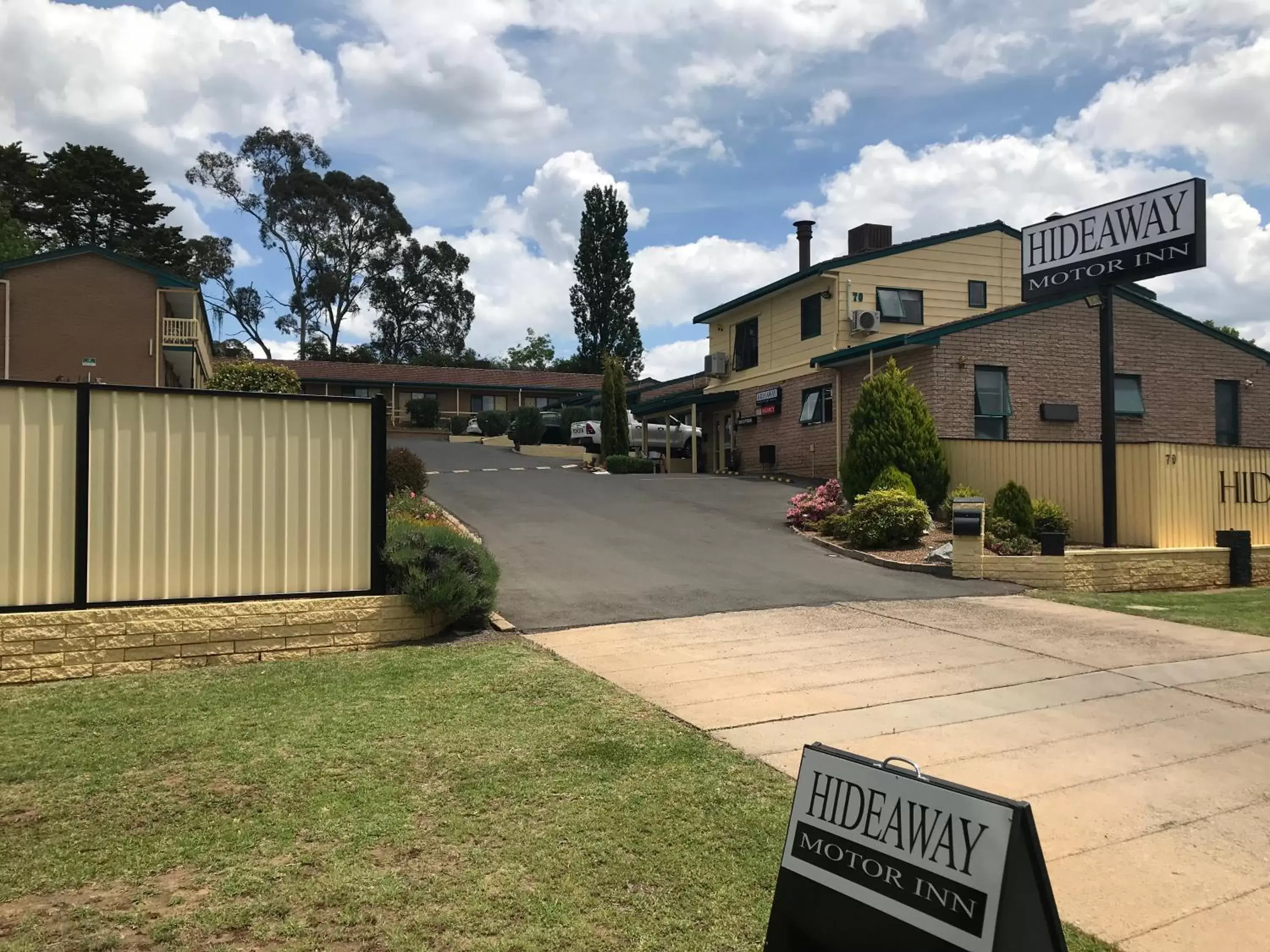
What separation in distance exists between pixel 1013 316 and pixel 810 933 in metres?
20.8

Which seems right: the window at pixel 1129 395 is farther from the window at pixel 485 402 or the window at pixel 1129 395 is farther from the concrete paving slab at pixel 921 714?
the window at pixel 485 402

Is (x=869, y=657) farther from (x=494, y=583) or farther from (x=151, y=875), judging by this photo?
(x=151, y=875)

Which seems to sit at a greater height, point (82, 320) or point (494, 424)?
point (82, 320)

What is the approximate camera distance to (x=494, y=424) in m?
44.4

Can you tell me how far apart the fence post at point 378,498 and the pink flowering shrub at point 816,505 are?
33.3 feet

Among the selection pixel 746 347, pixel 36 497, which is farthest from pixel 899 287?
pixel 36 497

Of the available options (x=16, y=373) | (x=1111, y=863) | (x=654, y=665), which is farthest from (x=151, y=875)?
(x=16, y=373)

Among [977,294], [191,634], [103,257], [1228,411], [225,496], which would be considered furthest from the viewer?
[103,257]

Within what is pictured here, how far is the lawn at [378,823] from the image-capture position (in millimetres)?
3109

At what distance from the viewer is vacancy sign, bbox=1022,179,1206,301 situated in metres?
13.4

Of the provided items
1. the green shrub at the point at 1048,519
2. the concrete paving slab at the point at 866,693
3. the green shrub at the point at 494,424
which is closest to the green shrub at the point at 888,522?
the green shrub at the point at 1048,519

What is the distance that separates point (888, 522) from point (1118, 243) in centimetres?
569

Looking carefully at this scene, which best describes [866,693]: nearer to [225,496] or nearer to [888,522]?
[225,496]

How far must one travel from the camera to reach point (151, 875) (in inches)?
138
